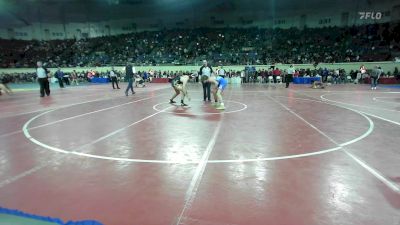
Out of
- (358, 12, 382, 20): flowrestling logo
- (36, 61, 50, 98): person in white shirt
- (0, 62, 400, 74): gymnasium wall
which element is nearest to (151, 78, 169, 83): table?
(0, 62, 400, 74): gymnasium wall

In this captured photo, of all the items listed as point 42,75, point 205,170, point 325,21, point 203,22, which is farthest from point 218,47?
point 205,170

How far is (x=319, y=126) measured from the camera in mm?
8766

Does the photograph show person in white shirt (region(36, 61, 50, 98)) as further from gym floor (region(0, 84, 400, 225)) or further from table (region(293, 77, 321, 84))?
table (region(293, 77, 321, 84))

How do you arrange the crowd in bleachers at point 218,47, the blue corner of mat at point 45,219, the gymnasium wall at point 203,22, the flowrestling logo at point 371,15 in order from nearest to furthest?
the blue corner of mat at point 45,219 < the crowd in bleachers at point 218,47 < the flowrestling logo at point 371,15 < the gymnasium wall at point 203,22

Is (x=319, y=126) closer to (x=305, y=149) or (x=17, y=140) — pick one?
(x=305, y=149)

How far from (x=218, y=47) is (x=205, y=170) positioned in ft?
124

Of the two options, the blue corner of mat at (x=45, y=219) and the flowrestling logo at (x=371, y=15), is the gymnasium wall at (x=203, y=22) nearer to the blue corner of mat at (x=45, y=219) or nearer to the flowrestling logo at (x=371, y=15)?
the flowrestling logo at (x=371, y=15)

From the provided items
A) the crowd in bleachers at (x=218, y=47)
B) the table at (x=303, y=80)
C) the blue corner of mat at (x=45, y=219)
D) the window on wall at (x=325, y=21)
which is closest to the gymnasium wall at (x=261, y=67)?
the crowd in bleachers at (x=218, y=47)

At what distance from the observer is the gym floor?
376 cm

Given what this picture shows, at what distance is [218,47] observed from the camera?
41562 millimetres

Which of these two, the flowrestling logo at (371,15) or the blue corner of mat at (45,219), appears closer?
the blue corner of mat at (45,219)

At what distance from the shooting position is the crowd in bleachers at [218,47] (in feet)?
113

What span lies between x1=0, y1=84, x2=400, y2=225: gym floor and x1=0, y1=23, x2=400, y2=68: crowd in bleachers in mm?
27513

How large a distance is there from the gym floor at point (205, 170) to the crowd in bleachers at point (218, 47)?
27.5 meters
